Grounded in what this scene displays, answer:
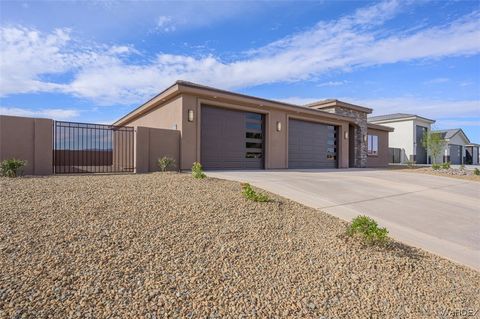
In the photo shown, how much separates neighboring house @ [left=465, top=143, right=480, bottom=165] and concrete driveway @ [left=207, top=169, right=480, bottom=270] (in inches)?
1637

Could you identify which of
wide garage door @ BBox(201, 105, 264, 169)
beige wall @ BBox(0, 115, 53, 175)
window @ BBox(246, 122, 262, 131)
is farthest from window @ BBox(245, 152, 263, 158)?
beige wall @ BBox(0, 115, 53, 175)

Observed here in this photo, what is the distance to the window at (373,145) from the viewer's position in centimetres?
2192

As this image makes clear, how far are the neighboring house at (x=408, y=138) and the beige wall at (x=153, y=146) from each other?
26.6 m

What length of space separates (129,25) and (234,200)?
6568mm

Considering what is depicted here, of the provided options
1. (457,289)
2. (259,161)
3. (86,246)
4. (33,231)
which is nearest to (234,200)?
(86,246)

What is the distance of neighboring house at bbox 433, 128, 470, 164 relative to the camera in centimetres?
3691

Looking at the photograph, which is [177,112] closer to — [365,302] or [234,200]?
[234,200]

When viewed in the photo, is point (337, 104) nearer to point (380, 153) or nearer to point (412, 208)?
point (380, 153)

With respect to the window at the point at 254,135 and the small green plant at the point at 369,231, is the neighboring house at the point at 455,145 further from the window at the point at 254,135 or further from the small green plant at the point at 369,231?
the small green plant at the point at 369,231

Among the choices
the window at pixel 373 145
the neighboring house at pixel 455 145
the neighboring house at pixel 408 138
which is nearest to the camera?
the window at pixel 373 145

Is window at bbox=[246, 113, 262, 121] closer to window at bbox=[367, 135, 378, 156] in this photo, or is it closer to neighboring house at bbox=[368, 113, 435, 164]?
window at bbox=[367, 135, 378, 156]

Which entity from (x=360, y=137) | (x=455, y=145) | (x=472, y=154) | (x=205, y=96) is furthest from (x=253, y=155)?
(x=472, y=154)

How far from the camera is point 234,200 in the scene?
561 centimetres

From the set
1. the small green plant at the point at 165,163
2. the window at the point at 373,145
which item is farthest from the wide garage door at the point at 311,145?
the small green plant at the point at 165,163
